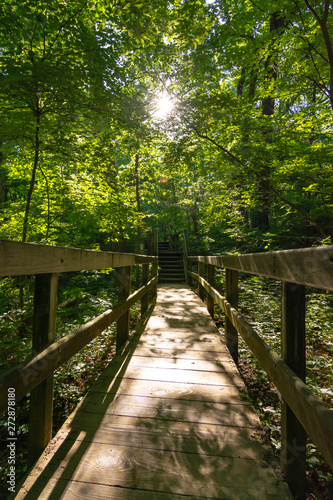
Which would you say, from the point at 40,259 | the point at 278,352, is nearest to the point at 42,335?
the point at 40,259

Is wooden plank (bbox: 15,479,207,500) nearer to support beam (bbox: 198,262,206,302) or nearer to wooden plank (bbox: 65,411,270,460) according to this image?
wooden plank (bbox: 65,411,270,460)

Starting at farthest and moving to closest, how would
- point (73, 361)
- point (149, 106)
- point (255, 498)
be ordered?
point (149, 106), point (73, 361), point (255, 498)

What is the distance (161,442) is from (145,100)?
5.92m

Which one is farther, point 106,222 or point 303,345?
point 106,222

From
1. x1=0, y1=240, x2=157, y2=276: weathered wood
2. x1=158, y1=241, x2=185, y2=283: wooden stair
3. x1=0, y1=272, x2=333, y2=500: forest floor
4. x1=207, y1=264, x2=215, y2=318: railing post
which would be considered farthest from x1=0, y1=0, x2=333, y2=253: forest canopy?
x1=158, y1=241, x2=185, y2=283: wooden stair

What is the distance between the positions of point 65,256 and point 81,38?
10.9ft

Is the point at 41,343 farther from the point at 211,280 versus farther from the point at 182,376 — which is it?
the point at 211,280

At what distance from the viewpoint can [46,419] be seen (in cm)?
143

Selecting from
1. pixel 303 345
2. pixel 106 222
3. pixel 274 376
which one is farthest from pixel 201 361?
pixel 106 222

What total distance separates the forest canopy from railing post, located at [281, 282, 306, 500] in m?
3.36

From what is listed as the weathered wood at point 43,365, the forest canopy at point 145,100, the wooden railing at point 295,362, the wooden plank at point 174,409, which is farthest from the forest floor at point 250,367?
the forest canopy at point 145,100

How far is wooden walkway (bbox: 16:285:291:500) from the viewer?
124cm

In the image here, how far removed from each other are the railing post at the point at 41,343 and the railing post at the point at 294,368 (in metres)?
1.27

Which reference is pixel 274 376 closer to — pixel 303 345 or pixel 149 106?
pixel 303 345
